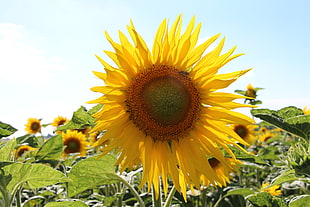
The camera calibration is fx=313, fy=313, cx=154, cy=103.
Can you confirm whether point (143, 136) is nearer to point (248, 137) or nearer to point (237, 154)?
point (237, 154)

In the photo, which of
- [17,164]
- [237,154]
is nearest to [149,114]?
[237,154]

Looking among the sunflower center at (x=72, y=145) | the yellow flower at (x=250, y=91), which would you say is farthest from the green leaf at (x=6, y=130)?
the yellow flower at (x=250, y=91)

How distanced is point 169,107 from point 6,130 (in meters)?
1.10

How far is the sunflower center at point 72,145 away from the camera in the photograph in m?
6.66

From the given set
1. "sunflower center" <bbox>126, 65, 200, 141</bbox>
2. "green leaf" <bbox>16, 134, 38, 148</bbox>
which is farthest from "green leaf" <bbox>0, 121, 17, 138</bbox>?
"sunflower center" <bbox>126, 65, 200, 141</bbox>

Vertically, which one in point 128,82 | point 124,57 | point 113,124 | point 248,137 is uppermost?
point 124,57

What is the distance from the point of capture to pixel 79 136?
22.3 ft

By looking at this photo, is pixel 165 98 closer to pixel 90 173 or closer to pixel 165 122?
pixel 165 122

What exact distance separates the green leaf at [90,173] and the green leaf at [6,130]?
1.68 feet

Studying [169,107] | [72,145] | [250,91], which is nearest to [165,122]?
[169,107]

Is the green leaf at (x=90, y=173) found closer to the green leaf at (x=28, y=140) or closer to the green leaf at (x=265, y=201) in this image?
the green leaf at (x=28, y=140)

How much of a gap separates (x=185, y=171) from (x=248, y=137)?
5827mm

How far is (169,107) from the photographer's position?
212 cm

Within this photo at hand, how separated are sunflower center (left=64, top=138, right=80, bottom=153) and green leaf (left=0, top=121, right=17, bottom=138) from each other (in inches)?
178
